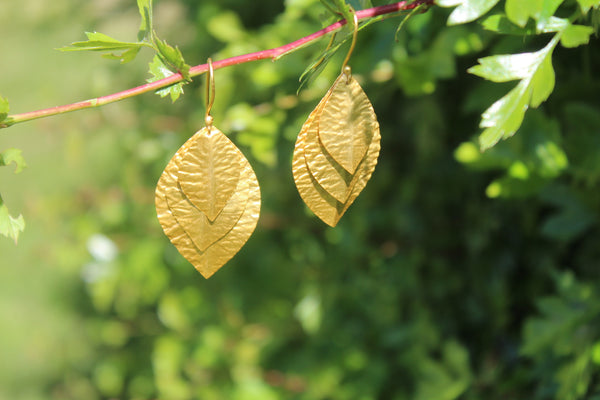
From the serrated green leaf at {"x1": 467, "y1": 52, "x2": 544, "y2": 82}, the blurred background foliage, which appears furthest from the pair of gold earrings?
the blurred background foliage


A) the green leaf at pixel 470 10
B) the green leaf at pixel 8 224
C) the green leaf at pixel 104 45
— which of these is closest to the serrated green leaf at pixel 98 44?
Answer: the green leaf at pixel 104 45

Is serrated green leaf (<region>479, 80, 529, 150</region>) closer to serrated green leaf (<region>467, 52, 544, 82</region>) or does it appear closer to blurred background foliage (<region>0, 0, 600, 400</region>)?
serrated green leaf (<region>467, 52, 544, 82</region>)

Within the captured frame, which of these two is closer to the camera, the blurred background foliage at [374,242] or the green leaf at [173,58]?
the green leaf at [173,58]

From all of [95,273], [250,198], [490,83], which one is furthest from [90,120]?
[250,198]

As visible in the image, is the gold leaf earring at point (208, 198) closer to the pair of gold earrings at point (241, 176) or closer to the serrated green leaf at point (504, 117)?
the pair of gold earrings at point (241, 176)

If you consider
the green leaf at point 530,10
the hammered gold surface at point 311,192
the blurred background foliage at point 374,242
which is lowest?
the blurred background foliage at point 374,242

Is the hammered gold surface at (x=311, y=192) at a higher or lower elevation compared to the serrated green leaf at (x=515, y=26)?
lower

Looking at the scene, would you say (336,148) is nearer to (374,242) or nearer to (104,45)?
(104,45)

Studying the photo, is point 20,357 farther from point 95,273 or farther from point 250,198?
point 250,198
